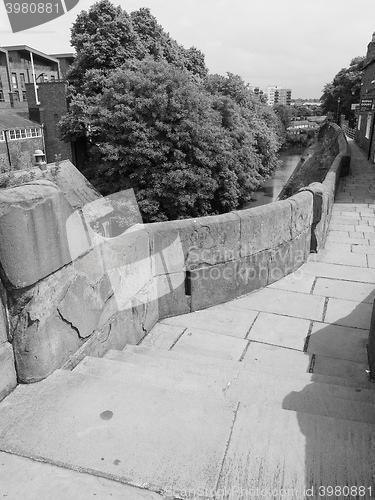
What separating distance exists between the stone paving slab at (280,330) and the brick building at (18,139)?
21.6 meters

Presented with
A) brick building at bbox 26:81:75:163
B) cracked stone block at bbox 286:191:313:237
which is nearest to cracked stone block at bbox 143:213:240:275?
cracked stone block at bbox 286:191:313:237

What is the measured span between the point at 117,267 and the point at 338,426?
194cm

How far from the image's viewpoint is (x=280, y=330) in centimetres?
409

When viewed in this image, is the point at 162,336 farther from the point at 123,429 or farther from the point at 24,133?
the point at 24,133

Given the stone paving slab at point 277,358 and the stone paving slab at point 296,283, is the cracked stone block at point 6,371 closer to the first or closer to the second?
the stone paving slab at point 277,358

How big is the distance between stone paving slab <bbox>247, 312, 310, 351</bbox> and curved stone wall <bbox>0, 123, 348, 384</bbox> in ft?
1.82

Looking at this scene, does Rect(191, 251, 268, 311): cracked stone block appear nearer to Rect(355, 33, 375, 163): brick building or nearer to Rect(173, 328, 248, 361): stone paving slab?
Rect(173, 328, 248, 361): stone paving slab

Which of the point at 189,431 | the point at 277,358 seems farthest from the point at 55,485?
the point at 277,358

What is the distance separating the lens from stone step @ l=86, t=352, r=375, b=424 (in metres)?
2.35

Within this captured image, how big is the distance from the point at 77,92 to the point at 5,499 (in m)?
24.2

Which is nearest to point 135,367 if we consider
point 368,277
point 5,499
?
point 5,499

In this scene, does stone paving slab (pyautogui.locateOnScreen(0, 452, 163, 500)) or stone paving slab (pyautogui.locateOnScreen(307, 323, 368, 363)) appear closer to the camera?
stone paving slab (pyautogui.locateOnScreen(0, 452, 163, 500))

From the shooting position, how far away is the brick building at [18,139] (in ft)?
79.8

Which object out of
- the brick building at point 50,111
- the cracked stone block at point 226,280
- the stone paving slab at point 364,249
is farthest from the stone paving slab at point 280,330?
the brick building at point 50,111
